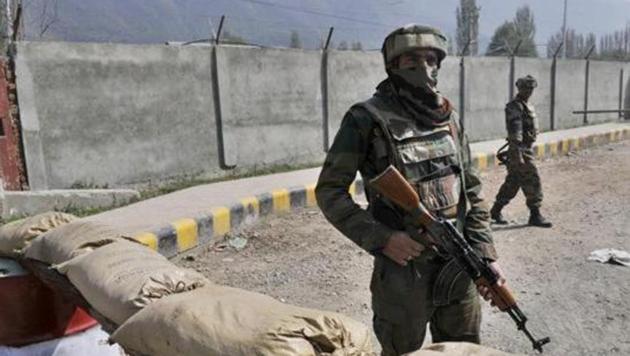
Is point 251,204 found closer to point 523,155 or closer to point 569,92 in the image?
point 523,155

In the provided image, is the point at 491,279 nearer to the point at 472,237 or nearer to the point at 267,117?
the point at 472,237

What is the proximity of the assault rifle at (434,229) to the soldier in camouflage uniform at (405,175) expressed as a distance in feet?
0.17

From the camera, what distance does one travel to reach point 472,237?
2105mm

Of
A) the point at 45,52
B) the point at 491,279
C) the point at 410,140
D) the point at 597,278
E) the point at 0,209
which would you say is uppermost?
the point at 45,52

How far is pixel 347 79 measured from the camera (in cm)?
935

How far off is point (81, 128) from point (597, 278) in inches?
202

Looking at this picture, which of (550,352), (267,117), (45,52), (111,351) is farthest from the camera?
(267,117)

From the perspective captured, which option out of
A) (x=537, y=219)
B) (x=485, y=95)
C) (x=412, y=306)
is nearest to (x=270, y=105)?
(x=537, y=219)

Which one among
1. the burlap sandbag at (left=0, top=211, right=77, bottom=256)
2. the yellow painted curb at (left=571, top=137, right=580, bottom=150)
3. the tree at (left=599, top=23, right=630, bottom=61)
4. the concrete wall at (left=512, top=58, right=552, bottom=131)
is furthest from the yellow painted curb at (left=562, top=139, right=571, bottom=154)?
the tree at (left=599, top=23, right=630, bottom=61)

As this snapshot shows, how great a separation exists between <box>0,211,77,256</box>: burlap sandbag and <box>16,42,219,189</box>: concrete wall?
382cm

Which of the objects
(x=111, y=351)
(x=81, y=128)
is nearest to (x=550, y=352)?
(x=111, y=351)

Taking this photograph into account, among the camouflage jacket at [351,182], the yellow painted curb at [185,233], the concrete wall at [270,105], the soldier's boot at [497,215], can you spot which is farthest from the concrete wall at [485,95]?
the camouflage jacket at [351,182]

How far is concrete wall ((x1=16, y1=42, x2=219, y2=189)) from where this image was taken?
5984 mm

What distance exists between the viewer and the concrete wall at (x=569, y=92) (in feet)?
48.2
